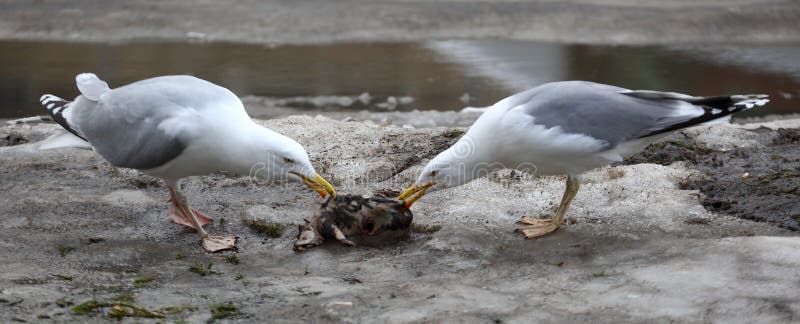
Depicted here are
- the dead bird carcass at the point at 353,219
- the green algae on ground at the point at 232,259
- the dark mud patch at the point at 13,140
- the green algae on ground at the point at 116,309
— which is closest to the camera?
the green algae on ground at the point at 116,309

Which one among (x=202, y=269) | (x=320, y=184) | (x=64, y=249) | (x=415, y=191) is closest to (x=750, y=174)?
(x=415, y=191)

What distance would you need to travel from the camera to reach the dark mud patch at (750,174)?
4.20 m

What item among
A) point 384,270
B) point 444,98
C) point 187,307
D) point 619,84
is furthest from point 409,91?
point 187,307

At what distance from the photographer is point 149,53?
905 cm

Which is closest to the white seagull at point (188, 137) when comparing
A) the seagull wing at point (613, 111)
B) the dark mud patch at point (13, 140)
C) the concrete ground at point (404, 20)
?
the seagull wing at point (613, 111)

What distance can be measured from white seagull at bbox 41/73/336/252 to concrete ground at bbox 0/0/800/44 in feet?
18.1

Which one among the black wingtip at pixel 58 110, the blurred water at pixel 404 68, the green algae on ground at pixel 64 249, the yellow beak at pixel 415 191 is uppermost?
the black wingtip at pixel 58 110

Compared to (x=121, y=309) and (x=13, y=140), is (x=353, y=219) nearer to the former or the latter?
(x=121, y=309)

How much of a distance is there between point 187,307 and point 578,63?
610 centimetres

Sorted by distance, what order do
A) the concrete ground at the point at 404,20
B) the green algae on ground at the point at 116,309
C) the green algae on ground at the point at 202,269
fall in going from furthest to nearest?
the concrete ground at the point at 404,20 → the green algae on ground at the point at 202,269 → the green algae on ground at the point at 116,309

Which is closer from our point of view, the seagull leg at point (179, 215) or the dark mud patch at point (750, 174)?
the dark mud patch at point (750, 174)

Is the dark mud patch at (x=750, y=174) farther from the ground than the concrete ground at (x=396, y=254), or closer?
farther from the ground

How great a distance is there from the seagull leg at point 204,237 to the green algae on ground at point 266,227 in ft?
0.47

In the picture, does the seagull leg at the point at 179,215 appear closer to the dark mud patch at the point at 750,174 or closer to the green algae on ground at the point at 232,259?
the green algae on ground at the point at 232,259
